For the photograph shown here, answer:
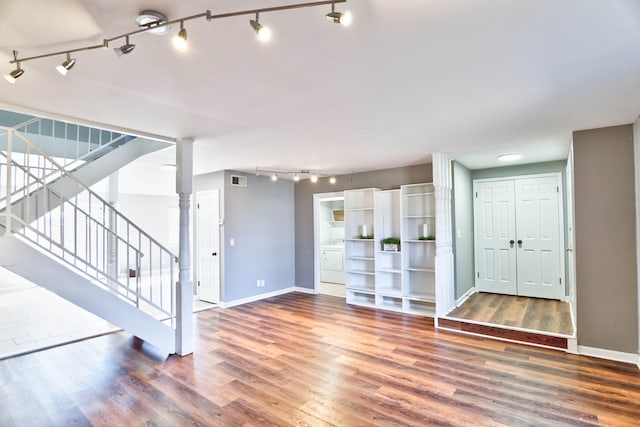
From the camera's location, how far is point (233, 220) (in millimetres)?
5707

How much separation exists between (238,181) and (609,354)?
18.2 feet

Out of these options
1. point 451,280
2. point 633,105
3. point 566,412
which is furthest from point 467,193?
point 566,412

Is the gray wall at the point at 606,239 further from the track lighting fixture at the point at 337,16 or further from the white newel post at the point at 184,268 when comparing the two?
the white newel post at the point at 184,268

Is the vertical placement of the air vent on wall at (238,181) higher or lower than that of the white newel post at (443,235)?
higher

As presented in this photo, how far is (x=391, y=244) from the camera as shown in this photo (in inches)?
213

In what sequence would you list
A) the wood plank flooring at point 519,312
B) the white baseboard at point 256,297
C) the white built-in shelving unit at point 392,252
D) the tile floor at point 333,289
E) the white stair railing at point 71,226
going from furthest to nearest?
the tile floor at point 333,289, the white baseboard at point 256,297, the white built-in shelving unit at point 392,252, the wood plank flooring at point 519,312, the white stair railing at point 71,226

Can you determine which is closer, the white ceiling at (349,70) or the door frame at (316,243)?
the white ceiling at (349,70)

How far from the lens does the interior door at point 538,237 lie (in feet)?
17.4

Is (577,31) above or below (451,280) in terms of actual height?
above

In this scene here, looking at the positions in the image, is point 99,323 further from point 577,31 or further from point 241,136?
point 577,31

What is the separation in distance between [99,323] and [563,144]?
6.85 metres

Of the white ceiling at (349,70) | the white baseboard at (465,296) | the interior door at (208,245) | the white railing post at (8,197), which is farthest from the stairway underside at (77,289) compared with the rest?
the white baseboard at (465,296)

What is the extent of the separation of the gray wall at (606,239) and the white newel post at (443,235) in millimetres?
1513

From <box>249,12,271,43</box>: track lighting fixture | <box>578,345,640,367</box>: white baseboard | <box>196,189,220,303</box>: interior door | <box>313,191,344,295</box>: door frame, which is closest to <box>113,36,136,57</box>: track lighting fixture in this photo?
<box>249,12,271,43</box>: track lighting fixture
